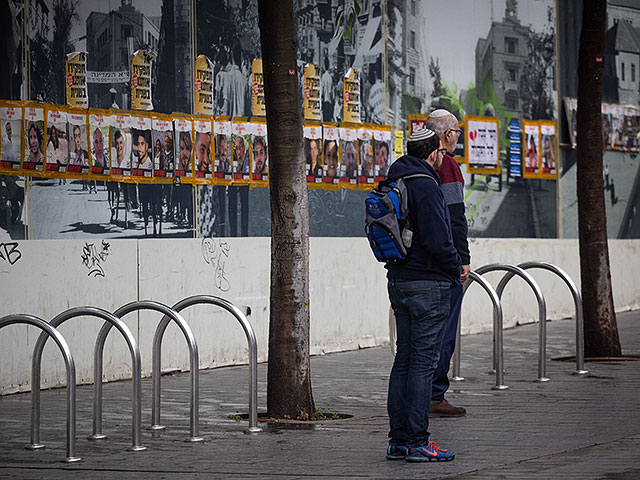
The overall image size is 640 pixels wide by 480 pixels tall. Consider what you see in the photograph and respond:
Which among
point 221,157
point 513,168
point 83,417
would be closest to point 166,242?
point 221,157

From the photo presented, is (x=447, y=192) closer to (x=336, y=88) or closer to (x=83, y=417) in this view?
(x=83, y=417)

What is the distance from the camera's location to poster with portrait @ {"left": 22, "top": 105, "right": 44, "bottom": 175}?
10891 mm

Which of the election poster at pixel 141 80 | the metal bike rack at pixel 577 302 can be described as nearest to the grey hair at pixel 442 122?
the metal bike rack at pixel 577 302

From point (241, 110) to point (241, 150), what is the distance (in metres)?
0.39

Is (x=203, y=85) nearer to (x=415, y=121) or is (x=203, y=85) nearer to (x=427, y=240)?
(x=415, y=121)

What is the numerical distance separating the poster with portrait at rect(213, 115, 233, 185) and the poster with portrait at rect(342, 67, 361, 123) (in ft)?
6.08

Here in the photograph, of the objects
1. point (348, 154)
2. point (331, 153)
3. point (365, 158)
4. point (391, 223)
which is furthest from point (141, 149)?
point (391, 223)

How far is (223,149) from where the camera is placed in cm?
1288

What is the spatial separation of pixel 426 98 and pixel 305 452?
28.3 ft

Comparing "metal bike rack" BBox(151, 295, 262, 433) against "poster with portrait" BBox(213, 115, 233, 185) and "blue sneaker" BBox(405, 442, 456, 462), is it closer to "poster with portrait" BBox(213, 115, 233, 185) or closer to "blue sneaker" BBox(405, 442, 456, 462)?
"blue sneaker" BBox(405, 442, 456, 462)

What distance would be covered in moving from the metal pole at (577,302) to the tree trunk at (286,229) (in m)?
2.91

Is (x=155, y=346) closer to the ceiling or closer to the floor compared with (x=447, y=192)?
closer to the floor

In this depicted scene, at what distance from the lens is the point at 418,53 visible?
15500 millimetres

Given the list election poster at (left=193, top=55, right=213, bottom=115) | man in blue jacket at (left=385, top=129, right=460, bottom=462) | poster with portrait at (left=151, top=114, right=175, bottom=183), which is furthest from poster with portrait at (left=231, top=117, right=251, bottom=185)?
man in blue jacket at (left=385, top=129, right=460, bottom=462)
